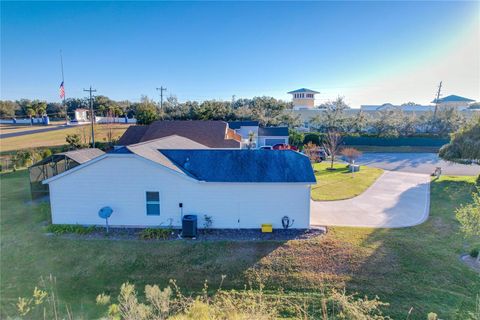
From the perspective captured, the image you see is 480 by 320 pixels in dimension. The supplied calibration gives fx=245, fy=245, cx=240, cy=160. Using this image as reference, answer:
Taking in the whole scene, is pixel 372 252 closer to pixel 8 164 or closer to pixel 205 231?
pixel 205 231

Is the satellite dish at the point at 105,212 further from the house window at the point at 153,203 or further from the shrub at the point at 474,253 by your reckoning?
the shrub at the point at 474,253

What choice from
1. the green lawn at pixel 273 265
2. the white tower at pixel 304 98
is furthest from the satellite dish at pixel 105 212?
the white tower at pixel 304 98

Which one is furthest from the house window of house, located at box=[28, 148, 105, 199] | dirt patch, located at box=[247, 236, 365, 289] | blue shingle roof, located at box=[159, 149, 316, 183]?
house, located at box=[28, 148, 105, 199]

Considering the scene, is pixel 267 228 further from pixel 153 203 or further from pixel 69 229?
pixel 69 229

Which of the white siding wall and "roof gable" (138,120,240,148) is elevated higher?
"roof gable" (138,120,240,148)

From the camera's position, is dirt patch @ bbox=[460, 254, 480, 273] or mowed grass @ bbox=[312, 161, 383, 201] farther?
mowed grass @ bbox=[312, 161, 383, 201]

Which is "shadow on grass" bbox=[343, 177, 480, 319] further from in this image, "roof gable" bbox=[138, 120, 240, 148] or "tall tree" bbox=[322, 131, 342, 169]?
"roof gable" bbox=[138, 120, 240, 148]

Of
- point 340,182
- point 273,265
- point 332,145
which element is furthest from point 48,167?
point 332,145
